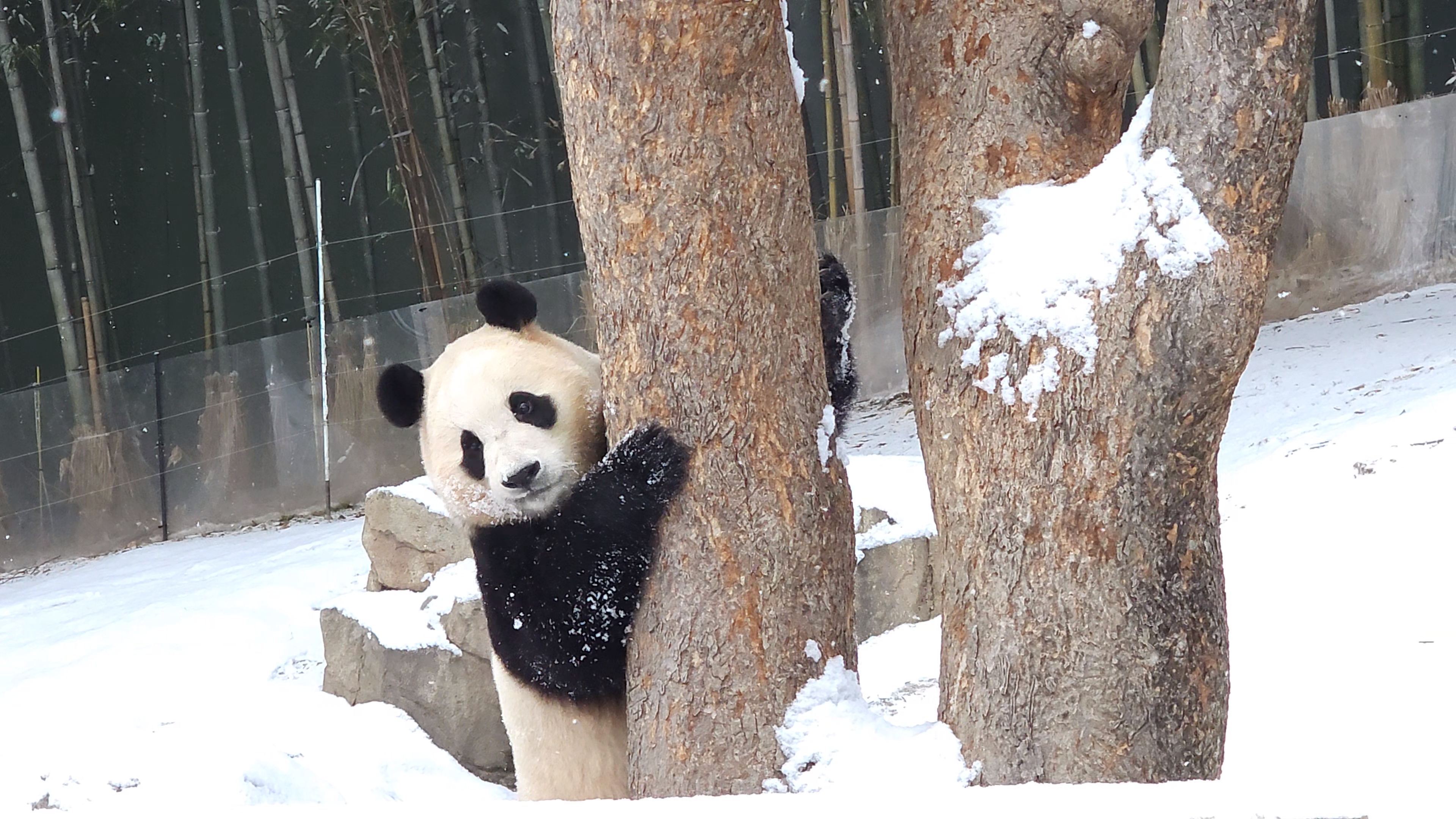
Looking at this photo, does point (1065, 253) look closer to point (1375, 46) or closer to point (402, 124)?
point (402, 124)

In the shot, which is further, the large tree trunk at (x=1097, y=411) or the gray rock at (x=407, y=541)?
the gray rock at (x=407, y=541)

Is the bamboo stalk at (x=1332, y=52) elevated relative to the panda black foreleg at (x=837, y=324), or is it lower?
elevated

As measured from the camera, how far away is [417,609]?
4.33 metres

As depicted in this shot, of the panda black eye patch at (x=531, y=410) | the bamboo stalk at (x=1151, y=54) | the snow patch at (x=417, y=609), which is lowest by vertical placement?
the snow patch at (x=417, y=609)

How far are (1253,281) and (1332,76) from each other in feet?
27.2

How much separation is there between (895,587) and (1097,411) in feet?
8.83

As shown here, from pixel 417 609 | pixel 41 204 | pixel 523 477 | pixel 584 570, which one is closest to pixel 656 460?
pixel 584 570

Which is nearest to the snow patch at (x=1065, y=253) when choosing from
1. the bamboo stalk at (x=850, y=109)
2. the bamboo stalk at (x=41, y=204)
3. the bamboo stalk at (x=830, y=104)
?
the bamboo stalk at (x=850, y=109)

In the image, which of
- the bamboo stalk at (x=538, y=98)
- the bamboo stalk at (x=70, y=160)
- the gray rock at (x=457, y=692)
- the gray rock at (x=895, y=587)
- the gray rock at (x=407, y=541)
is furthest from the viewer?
the bamboo stalk at (x=538, y=98)

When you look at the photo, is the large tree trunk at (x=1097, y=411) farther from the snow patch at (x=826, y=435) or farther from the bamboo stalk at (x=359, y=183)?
the bamboo stalk at (x=359, y=183)

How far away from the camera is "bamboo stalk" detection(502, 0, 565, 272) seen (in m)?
9.76

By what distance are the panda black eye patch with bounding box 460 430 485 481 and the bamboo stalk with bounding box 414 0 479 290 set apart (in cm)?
580

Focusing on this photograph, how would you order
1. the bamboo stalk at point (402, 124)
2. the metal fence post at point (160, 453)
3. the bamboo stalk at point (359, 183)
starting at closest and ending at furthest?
1. the metal fence post at point (160, 453)
2. the bamboo stalk at point (402, 124)
3. the bamboo stalk at point (359, 183)

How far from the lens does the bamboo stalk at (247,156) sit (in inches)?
354
